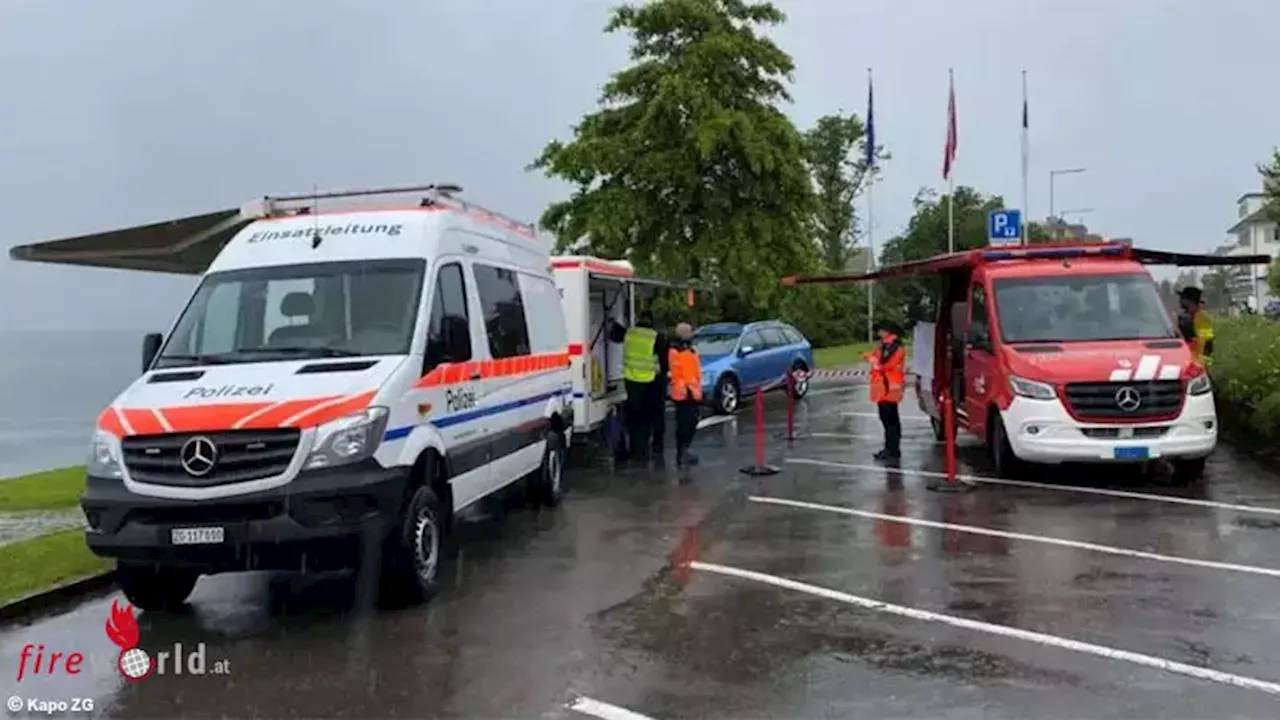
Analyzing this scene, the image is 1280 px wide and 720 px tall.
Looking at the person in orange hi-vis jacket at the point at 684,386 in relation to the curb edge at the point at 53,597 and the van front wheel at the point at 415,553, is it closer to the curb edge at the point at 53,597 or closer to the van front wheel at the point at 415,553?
the van front wheel at the point at 415,553

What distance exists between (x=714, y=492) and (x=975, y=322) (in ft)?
12.1

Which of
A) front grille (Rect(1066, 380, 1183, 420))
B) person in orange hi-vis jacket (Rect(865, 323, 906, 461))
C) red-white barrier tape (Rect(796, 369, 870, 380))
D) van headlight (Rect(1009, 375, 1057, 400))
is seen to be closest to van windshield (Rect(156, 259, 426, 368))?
van headlight (Rect(1009, 375, 1057, 400))

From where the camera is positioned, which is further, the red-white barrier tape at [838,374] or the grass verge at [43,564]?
the red-white barrier tape at [838,374]

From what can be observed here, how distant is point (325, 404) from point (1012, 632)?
4.15 m

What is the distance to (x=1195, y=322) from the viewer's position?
589 inches

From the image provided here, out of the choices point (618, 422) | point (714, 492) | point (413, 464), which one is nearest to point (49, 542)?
point (413, 464)

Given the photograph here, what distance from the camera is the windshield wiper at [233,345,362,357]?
25.2 feet

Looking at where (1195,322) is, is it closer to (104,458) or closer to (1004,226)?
(1004,226)

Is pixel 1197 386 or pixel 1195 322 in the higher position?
pixel 1195 322

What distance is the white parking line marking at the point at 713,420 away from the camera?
63.4 ft

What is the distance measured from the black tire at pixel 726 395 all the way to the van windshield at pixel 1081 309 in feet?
27.3

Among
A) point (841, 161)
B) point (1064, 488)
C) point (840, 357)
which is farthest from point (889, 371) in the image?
point (841, 161)

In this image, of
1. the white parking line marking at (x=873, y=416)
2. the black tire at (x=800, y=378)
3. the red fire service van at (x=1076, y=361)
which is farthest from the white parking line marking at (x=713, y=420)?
the red fire service van at (x=1076, y=361)

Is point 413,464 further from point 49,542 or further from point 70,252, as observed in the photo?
point 70,252
